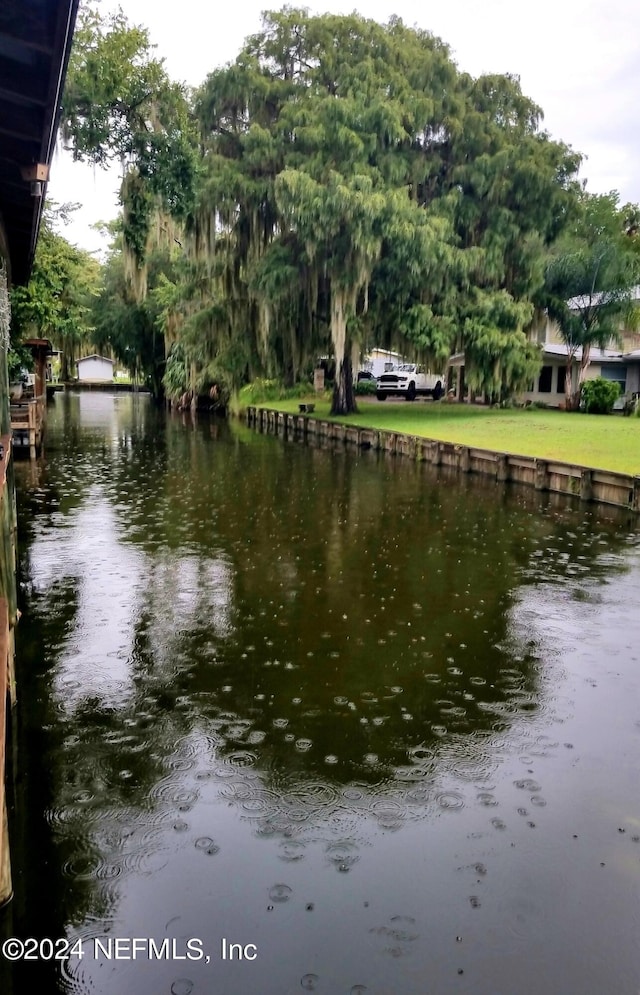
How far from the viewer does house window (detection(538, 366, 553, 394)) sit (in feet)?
126

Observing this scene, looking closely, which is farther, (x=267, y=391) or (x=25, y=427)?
(x=267, y=391)

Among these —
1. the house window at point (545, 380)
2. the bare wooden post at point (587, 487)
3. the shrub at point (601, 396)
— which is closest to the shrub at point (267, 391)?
the house window at point (545, 380)

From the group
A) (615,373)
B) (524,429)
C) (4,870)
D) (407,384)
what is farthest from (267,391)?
(4,870)

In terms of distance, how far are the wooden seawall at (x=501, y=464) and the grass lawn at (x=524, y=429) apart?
1.63 feet

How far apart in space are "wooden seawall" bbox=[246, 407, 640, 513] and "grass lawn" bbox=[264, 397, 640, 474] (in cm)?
50

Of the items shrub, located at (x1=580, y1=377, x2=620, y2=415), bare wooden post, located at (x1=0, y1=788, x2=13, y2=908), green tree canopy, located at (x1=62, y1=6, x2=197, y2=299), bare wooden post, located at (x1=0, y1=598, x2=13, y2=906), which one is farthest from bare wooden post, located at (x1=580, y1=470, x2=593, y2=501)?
shrub, located at (x1=580, y1=377, x2=620, y2=415)

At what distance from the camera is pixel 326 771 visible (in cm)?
577

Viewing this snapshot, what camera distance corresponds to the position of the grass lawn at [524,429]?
1967 centimetres

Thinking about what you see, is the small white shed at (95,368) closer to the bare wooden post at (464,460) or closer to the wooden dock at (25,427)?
the wooden dock at (25,427)

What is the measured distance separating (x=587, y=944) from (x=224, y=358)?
30.2 meters

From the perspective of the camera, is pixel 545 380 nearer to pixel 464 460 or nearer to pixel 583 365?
pixel 583 365

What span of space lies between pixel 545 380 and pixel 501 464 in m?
20.4

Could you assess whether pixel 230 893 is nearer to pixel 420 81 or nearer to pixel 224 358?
pixel 224 358

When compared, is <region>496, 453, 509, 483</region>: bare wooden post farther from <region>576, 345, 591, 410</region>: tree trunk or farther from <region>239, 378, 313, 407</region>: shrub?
<region>239, 378, 313, 407</region>: shrub
